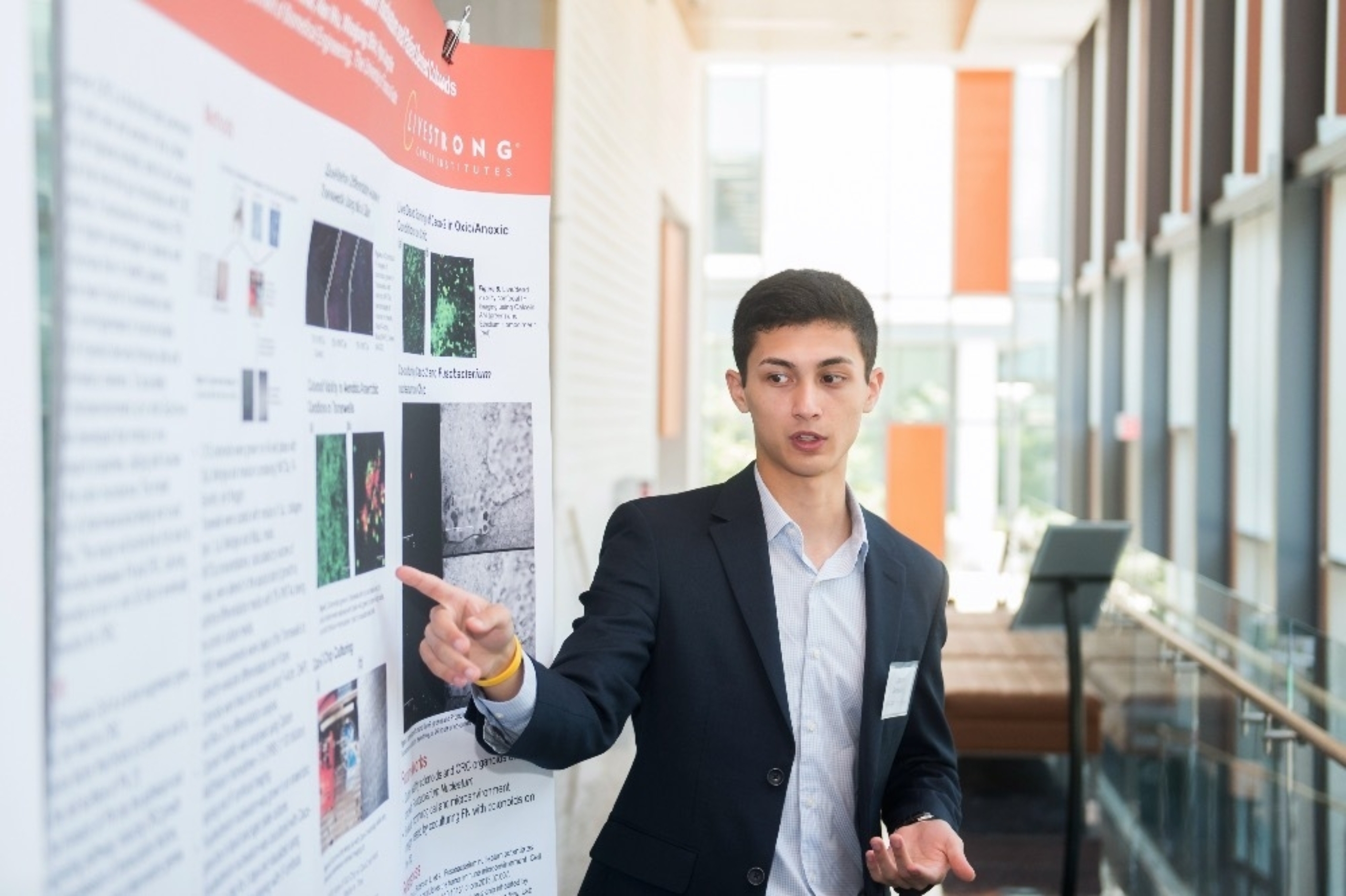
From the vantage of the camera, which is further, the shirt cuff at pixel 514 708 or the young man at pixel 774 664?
the young man at pixel 774 664

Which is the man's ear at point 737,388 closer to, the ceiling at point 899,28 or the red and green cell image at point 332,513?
the red and green cell image at point 332,513

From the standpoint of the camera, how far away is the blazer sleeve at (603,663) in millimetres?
2047

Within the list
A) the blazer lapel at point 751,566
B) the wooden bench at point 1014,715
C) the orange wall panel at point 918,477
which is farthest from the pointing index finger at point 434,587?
the orange wall panel at point 918,477

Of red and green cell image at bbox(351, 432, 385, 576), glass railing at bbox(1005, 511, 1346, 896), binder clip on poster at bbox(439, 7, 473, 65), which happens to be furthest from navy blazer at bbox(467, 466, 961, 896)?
glass railing at bbox(1005, 511, 1346, 896)

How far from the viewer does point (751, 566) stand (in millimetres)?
2289

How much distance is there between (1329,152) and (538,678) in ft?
18.7

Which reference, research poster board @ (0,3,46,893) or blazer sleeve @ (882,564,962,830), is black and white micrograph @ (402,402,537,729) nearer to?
blazer sleeve @ (882,564,962,830)

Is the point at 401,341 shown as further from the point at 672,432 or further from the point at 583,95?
the point at 672,432

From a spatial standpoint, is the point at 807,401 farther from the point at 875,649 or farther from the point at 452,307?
the point at 452,307

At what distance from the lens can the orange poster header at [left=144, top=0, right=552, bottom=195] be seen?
1.43 meters

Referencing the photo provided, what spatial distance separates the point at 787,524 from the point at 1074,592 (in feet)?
12.7

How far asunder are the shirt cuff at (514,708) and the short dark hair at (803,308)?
2.35 ft

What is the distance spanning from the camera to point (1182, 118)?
10.6 m

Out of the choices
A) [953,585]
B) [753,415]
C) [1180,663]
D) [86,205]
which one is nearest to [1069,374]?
[953,585]
